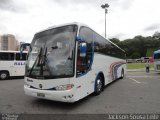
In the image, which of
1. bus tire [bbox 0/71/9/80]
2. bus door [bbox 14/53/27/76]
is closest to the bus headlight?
bus door [bbox 14/53/27/76]

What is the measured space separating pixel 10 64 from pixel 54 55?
10194mm

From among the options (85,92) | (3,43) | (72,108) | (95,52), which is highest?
(3,43)

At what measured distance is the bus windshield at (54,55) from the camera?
209 inches

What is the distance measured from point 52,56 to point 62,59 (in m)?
0.43

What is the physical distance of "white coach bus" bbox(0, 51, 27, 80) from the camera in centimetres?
1380

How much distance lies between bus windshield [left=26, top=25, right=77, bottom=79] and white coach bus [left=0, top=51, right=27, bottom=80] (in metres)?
8.83

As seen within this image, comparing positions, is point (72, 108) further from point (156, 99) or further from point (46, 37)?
point (156, 99)

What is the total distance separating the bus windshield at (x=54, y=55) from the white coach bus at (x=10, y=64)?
8835 millimetres

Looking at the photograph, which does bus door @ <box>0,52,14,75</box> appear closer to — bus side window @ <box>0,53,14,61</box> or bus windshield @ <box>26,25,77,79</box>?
bus side window @ <box>0,53,14,61</box>

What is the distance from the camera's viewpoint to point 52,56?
555cm

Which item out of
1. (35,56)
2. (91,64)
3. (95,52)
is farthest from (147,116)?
(35,56)

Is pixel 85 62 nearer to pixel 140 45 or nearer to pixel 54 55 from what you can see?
pixel 54 55

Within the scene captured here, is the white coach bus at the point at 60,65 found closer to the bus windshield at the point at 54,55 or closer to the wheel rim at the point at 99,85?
the bus windshield at the point at 54,55

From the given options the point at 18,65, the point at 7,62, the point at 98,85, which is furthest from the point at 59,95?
the point at 18,65
